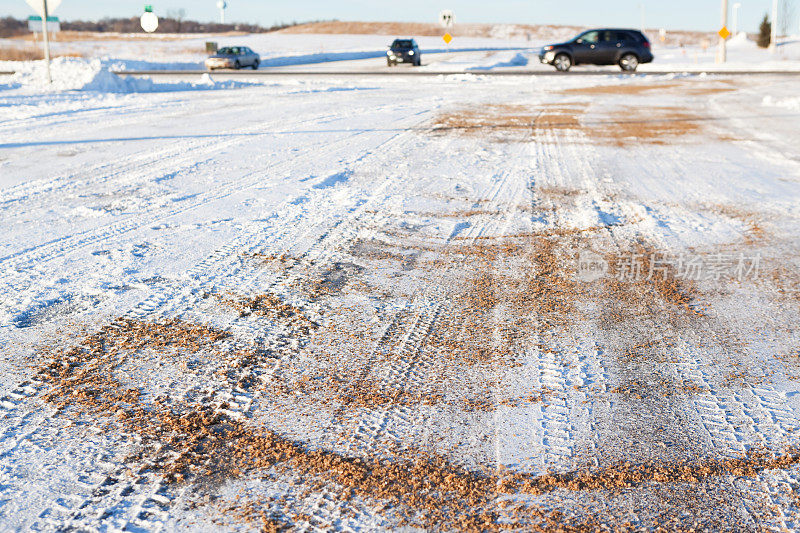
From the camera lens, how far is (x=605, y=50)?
2761cm

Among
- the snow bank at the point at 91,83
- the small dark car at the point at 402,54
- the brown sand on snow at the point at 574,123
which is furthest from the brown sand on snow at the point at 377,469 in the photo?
the small dark car at the point at 402,54

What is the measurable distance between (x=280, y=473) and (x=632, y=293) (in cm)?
265

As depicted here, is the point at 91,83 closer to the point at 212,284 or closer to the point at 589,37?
the point at 212,284

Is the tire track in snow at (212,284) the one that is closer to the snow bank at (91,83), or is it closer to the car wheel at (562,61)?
the snow bank at (91,83)

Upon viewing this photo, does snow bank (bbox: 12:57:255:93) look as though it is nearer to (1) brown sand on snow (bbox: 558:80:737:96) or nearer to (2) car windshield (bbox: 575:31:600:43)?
(1) brown sand on snow (bbox: 558:80:737:96)

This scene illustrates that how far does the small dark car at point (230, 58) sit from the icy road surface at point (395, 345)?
1034 inches

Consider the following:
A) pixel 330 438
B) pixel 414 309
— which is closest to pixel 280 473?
pixel 330 438

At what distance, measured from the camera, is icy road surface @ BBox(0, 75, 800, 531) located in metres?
2.33

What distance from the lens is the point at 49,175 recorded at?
7215 millimetres

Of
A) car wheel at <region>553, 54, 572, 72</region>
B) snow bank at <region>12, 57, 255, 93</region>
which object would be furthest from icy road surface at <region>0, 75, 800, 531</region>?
car wheel at <region>553, 54, 572, 72</region>

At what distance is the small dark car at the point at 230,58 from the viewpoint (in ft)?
107

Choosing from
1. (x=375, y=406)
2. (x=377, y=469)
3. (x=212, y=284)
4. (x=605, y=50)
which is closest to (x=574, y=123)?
(x=212, y=284)

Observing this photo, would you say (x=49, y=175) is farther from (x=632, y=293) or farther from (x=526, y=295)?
(x=632, y=293)

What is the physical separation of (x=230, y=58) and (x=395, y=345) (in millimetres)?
32090
